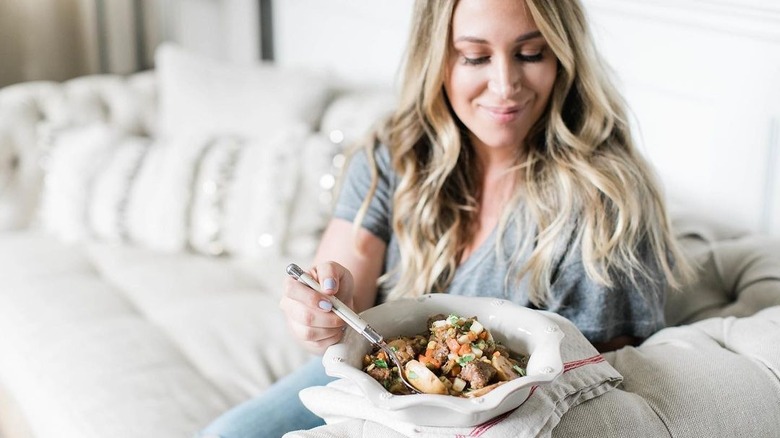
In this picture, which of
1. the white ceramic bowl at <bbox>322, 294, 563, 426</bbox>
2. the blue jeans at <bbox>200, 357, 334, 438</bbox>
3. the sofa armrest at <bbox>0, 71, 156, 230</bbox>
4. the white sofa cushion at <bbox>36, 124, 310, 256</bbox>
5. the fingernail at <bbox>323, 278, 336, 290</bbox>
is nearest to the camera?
the white ceramic bowl at <bbox>322, 294, 563, 426</bbox>

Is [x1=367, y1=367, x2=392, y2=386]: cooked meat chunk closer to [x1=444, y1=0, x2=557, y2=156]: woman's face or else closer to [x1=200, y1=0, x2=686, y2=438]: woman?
[x1=200, y1=0, x2=686, y2=438]: woman

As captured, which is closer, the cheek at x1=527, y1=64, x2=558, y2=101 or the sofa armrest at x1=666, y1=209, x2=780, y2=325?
the cheek at x1=527, y1=64, x2=558, y2=101

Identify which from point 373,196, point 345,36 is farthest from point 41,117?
point 373,196

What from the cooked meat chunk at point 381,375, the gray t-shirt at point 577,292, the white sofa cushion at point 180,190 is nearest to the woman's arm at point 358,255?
the gray t-shirt at point 577,292

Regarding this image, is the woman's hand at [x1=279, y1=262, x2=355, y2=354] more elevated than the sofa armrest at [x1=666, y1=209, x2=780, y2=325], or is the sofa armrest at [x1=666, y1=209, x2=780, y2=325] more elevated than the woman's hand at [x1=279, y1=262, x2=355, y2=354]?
the woman's hand at [x1=279, y1=262, x2=355, y2=354]

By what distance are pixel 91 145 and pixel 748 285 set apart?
68.2 inches

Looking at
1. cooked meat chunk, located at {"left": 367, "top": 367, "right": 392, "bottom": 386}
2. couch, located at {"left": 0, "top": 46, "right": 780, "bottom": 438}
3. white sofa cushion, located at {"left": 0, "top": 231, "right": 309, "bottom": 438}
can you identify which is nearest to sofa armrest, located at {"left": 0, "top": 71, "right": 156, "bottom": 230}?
couch, located at {"left": 0, "top": 46, "right": 780, "bottom": 438}

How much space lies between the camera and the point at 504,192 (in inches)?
56.6

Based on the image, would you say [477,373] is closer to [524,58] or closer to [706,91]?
[524,58]

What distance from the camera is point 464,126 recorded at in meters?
1.47

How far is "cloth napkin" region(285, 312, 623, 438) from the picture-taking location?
2.99 ft

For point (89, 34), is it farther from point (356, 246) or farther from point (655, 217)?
point (655, 217)

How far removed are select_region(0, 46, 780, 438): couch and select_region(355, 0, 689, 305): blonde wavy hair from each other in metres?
0.16

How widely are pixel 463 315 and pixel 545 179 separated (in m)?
0.38
